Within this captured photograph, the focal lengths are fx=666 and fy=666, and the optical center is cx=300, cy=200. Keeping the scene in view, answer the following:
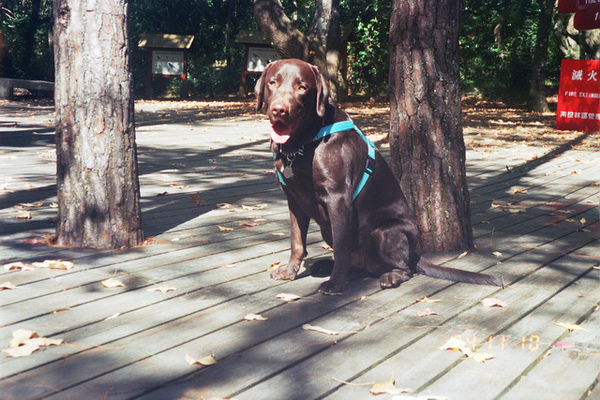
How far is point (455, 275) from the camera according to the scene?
394 centimetres

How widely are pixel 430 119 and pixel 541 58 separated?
14979 mm

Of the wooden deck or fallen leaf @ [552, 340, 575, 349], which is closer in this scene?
the wooden deck

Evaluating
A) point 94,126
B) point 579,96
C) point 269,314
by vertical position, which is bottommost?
point 269,314

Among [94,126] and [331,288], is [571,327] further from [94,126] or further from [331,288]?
[94,126]

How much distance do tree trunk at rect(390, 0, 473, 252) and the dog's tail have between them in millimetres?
665

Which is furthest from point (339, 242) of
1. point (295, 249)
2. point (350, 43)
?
point (350, 43)

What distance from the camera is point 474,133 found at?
13883 millimetres

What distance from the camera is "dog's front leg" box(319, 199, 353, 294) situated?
362 centimetres

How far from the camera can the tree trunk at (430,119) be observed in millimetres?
4485

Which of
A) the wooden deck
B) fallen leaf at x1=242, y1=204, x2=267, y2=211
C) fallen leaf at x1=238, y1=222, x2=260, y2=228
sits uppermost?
fallen leaf at x1=242, y1=204, x2=267, y2=211

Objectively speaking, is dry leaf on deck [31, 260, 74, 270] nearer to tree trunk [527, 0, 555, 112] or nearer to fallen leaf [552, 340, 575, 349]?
fallen leaf [552, 340, 575, 349]

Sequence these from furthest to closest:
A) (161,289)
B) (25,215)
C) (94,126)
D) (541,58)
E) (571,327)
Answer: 1. (541,58)
2. (25,215)
3. (94,126)
4. (161,289)
5. (571,327)

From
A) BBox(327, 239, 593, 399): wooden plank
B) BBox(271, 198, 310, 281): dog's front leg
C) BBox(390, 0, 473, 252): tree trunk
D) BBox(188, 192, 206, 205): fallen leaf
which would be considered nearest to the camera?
BBox(327, 239, 593, 399): wooden plank

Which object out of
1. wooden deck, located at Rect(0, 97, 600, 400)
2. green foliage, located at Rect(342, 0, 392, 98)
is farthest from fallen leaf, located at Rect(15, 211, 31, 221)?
green foliage, located at Rect(342, 0, 392, 98)
